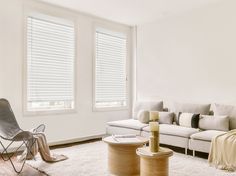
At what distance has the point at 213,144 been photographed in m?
3.71

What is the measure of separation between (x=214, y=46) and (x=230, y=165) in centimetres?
235

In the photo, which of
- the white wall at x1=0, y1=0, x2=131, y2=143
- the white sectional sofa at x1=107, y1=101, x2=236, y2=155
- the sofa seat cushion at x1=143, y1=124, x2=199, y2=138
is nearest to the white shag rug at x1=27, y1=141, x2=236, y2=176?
the white sectional sofa at x1=107, y1=101, x2=236, y2=155

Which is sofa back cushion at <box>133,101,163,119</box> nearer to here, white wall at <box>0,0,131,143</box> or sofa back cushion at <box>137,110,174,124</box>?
sofa back cushion at <box>137,110,174,124</box>

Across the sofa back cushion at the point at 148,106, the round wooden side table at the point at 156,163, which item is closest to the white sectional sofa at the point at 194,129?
the sofa back cushion at the point at 148,106

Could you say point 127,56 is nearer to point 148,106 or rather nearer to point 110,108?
point 110,108

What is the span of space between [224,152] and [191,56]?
90.0 inches

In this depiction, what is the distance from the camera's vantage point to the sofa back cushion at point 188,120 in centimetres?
453

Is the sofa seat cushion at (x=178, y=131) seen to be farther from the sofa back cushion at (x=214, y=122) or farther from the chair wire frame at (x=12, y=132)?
the chair wire frame at (x=12, y=132)

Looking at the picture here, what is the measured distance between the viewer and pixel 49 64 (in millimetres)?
4855

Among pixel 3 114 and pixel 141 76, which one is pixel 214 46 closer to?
pixel 141 76

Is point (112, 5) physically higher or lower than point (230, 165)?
higher

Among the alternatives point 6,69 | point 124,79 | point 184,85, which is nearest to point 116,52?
point 124,79

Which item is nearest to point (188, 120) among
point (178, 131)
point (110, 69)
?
point (178, 131)

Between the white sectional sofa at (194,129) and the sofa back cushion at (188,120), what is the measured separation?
86 millimetres
